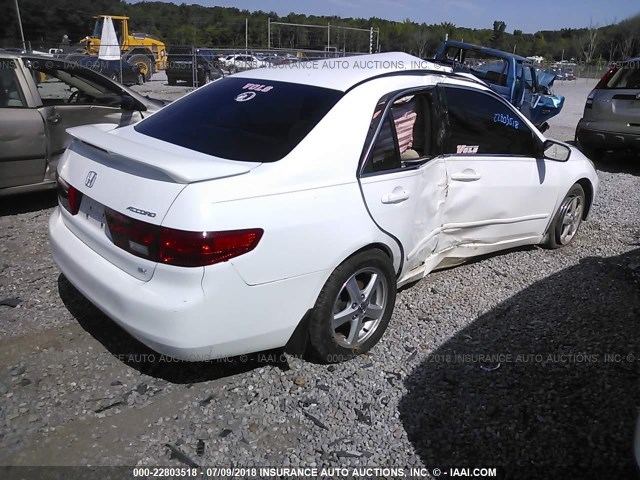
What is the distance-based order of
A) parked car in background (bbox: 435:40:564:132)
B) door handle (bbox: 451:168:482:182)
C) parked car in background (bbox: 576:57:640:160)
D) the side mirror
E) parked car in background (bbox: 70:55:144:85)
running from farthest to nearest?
1. parked car in background (bbox: 70:55:144:85)
2. parked car in background (bbox: 435:40:564:132)
3. parked car in background (bbox: 576:57:640:160)
4. the side mirror
5. door handle (bbox: 451:168:482:182)

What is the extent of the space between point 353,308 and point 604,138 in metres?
7.32

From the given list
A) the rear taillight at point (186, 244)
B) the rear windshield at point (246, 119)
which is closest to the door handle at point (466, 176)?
the rear windshield at point (246, 119)

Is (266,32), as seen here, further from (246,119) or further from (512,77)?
(246,119)

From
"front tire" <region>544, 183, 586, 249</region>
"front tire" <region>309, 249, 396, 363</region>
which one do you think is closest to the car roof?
"front tire" <region>309, 249, 396, 363</region>

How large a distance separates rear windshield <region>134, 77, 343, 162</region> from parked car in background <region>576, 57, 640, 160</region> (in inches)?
277

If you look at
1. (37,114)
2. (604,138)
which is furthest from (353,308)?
(604,138)

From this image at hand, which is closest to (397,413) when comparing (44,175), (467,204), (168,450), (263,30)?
(168,450)

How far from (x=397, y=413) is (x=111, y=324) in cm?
183

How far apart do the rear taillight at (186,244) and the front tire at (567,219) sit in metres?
3.42

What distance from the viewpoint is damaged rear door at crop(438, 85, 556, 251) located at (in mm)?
3684

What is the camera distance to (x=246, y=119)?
9.98 ft

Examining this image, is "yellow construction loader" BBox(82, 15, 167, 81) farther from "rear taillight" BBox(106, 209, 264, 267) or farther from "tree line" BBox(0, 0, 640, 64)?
"rear taillight" BBox(106, 209, 264, 267)

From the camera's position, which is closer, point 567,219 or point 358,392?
point 358,392

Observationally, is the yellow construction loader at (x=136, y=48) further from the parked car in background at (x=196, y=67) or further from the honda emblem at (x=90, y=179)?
the honda emblem at (x=90, y=179)
